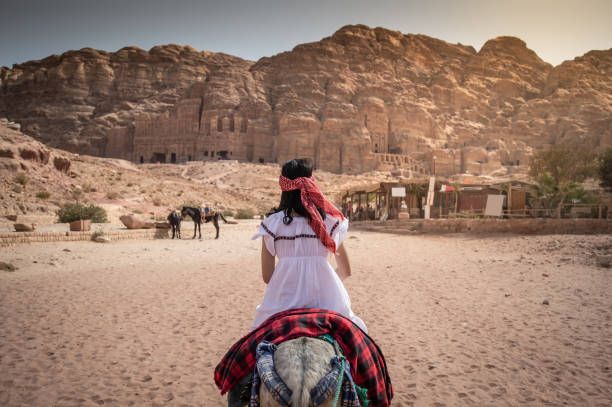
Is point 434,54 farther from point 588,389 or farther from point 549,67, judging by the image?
point 588,389

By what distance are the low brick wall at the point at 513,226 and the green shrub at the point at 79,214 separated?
50.6 ft

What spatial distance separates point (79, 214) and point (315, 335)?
64.2 ft

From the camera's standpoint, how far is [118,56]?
10694 cm

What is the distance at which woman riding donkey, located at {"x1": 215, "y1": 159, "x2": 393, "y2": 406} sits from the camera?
1.62 metres

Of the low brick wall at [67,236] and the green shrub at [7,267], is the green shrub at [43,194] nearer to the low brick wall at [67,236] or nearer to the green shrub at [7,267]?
the low brick wall at [67,236]

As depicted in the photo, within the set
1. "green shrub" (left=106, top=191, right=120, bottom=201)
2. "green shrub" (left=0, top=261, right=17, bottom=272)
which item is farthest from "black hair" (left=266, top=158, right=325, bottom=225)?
"green shrub" (left=106, top=191, right=120, bottom=201)

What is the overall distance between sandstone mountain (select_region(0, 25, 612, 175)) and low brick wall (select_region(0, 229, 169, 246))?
181 feet

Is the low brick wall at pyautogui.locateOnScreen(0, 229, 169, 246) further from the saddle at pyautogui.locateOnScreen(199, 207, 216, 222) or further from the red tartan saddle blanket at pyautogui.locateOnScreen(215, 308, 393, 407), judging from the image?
the red tartan saddle blanket at pyautogui.locateOnScreen(215, 308, 393, 407)

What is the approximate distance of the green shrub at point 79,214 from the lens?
1762cm

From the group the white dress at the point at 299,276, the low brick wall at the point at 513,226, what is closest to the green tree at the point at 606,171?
the low brick wall at the point at 513,226

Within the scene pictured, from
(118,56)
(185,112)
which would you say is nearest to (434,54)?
(185,112)

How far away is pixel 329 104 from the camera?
79750 millimetres

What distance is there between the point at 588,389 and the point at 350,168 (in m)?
67.4

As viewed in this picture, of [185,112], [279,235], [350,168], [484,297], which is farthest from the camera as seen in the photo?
[185,112]
